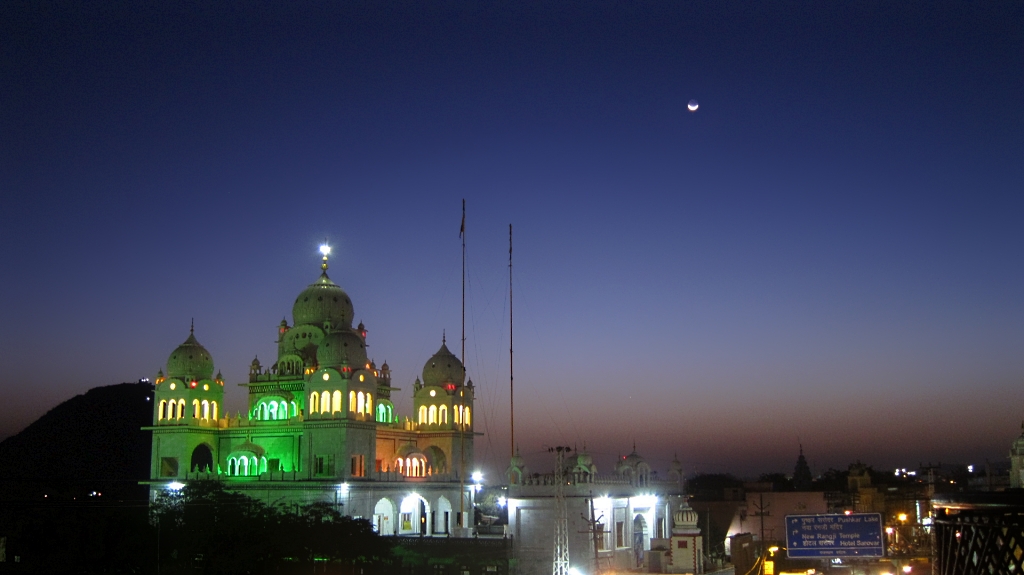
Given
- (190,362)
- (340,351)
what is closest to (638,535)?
(340,351)

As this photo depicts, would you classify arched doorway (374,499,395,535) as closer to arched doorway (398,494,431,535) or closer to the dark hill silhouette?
arched doorway (398,494,431,535)

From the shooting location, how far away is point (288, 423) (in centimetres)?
5528

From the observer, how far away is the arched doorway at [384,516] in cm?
5310

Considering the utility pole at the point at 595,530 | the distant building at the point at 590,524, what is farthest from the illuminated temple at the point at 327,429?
the utility pole at the point at 595,530

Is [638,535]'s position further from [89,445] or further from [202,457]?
[89,445]

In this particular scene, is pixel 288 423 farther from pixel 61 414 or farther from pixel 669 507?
pixel 61 414

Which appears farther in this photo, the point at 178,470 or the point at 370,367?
the point at 370,367

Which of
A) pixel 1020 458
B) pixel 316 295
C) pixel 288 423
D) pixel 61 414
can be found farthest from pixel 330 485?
pixel 61 414

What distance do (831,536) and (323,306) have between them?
3690 centimetres

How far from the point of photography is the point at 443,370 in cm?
6175

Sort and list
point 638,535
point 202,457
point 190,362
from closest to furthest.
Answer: point 638,535, point 190,362, point 202,457

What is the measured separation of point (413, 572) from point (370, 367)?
1588 centimetres

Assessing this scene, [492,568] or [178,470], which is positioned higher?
[178,470]

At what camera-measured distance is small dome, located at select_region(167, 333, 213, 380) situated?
Answer: 5747cm
